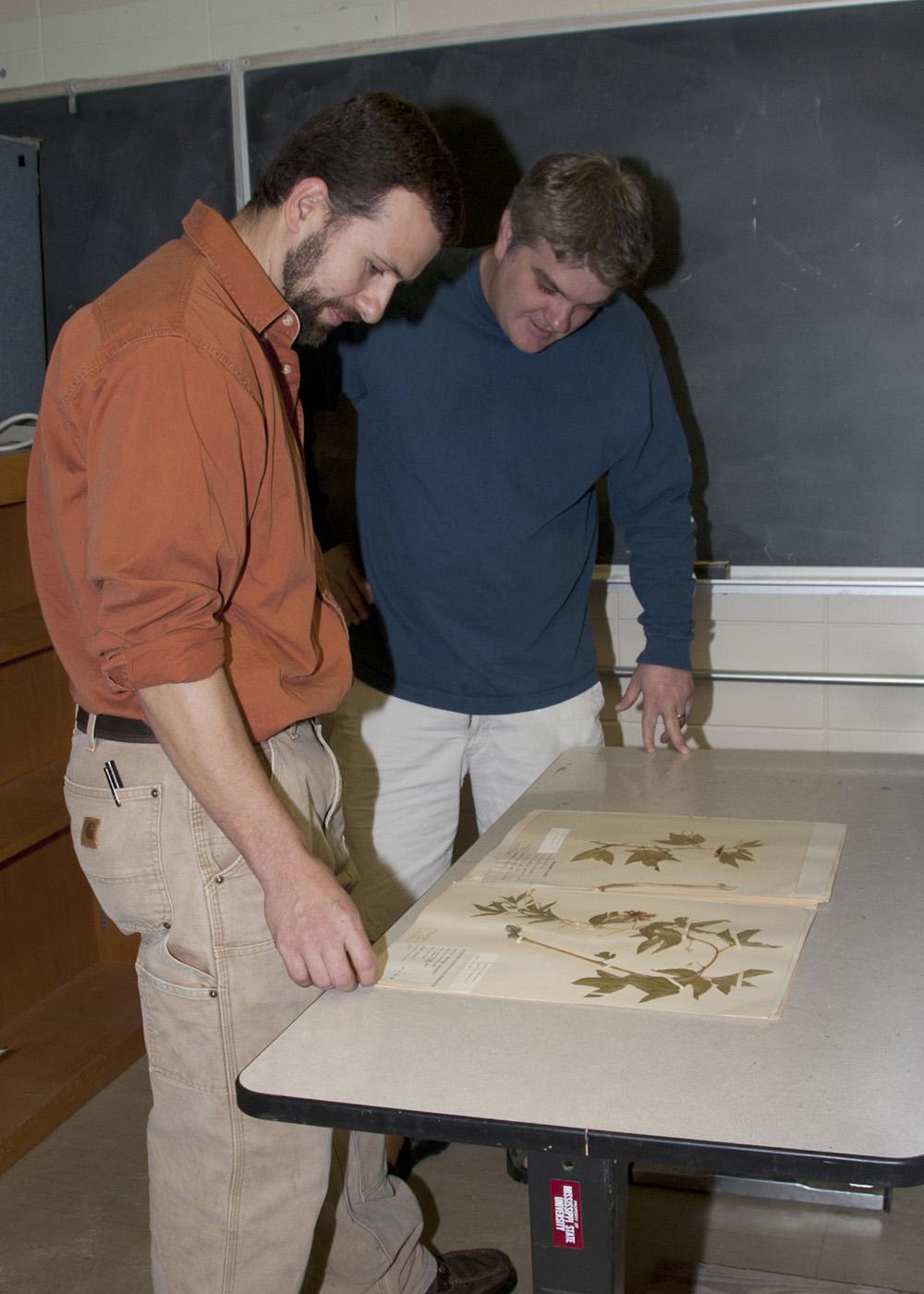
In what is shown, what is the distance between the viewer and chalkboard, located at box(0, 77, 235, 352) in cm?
255

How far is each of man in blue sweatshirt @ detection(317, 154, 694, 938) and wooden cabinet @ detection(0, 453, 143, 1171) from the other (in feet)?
2.64

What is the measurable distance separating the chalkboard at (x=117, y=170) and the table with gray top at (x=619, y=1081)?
1.95m

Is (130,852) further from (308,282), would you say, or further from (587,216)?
(587,216)

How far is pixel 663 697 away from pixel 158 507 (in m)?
1.07

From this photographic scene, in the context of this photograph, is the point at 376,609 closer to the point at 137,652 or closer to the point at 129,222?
the point at 137,652

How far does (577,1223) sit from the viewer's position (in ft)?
3.34

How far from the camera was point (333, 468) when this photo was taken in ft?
7.85

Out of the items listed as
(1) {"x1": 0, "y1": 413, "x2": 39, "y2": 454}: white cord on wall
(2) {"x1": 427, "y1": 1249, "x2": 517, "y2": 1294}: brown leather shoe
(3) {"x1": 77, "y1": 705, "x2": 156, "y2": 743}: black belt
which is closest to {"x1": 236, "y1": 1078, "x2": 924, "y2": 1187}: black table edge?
(3) {"x1": 77, "y1": 705, "x2": 156, "y2": 743}: black belt

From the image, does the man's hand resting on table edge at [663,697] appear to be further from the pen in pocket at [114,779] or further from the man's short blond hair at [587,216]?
the pen in pocket at [114,779]

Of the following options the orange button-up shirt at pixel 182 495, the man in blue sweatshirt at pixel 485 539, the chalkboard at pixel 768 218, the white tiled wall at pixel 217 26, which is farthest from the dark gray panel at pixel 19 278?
the orange button-up shirt at pixel 182 495

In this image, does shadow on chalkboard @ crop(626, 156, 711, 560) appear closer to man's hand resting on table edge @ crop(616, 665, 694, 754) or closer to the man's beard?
man's hand resting on table edge @ crop(616, 665, 694, 754)

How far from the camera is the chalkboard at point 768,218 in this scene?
7.20 ft

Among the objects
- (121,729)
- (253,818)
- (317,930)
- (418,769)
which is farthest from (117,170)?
(317,930)

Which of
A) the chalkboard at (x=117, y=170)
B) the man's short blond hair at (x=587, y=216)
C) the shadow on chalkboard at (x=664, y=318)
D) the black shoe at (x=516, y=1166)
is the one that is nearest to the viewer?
the man's short blond hair at (x=587, y=216)
